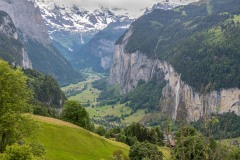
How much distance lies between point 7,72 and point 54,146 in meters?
30.8

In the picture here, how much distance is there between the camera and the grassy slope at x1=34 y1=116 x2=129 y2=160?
80500mm

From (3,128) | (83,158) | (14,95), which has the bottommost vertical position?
(83,158)

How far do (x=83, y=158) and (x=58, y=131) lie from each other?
37.0ft

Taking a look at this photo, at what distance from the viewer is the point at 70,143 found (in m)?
87.9

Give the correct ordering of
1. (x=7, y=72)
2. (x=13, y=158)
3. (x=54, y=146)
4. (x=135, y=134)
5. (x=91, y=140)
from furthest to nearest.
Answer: (x=135, y=134), (x=91, y=140), (x=54, y=146), (x=7, y=72), (x=13, y=158)

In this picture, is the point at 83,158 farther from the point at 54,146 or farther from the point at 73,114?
the point at 73,114

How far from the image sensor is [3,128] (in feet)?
167

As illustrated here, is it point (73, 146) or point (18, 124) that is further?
point (73, 146)

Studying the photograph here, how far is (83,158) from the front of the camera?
3260 inches

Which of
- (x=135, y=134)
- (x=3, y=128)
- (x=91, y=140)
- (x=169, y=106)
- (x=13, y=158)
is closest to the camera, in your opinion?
(x=169, y=106)

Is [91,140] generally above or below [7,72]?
below

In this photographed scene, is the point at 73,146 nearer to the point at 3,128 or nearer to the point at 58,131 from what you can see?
the point at 58,131

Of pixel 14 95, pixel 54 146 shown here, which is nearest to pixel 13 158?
pixel 14 95

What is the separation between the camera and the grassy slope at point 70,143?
80.5 metres
